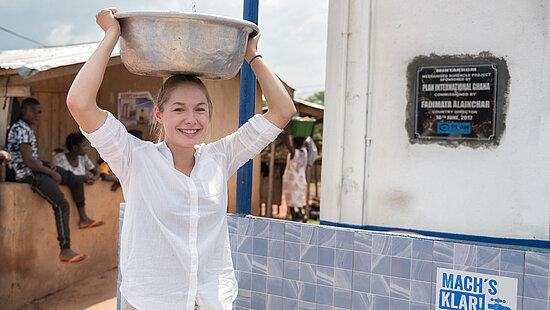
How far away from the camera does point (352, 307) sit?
2.85 metres

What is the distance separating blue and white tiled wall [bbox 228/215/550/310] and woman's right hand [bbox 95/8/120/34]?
163 cm

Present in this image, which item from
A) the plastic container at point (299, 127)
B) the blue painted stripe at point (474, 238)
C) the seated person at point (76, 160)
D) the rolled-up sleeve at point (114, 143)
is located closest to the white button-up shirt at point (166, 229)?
the rolled-up sleeve at point (114, 143)

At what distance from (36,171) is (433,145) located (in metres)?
4.30

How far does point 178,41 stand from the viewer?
187 cm

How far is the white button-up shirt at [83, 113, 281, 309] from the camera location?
72.4 inches

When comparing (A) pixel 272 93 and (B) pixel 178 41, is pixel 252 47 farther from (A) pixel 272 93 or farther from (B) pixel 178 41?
(B) pixel 178 41

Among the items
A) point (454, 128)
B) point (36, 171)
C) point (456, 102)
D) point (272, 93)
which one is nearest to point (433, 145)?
point (454, 128)

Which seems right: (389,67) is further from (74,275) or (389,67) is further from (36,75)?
(74,275)

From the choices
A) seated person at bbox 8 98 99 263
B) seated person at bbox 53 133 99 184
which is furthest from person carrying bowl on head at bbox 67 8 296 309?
seated person at bbox 53 133 99 184

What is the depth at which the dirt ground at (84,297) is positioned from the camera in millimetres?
5344

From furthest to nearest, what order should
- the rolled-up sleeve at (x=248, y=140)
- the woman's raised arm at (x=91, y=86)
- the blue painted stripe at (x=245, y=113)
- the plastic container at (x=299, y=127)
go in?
the plastic container at (x=299, y=127) → the blue painted stripe at (x=245, y=113) → the rolled-up sleeve at (x=248, y=140) → the woman's raised arm at (x=91, y=86)

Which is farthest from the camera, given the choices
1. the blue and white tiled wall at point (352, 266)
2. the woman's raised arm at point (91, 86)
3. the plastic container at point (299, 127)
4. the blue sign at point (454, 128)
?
the plastic container at point (299, 127)

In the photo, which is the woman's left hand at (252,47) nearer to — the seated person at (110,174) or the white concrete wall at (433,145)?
the white concrete wall at (433,145)

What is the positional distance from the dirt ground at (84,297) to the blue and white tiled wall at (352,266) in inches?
114
